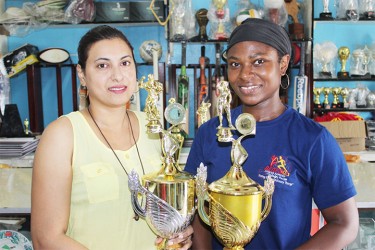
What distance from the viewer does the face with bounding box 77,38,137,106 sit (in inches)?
41.3

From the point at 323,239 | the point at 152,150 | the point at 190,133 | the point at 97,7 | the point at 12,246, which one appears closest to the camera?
the point at 323,239

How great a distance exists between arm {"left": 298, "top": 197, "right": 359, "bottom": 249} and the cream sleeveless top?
43 cm

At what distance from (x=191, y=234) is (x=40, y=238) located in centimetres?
37

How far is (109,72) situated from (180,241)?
0.46 metres

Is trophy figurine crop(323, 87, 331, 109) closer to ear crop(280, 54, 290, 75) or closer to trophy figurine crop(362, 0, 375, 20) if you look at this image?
trophy figurine crop(362, 0, 375, 20)

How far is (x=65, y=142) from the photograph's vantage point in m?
1.02

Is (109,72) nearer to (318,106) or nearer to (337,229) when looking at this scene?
(337,229)

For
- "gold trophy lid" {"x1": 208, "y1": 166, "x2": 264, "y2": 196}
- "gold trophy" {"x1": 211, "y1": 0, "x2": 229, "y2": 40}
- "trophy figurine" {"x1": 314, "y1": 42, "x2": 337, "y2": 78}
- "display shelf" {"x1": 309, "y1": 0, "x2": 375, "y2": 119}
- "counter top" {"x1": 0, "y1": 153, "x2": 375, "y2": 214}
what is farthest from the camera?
"display shelf" {"x1": 309, "y1": 0, "x2": 375, "y2": 119}

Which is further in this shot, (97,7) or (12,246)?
(97,7)

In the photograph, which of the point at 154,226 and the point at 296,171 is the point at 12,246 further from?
the point at 296,171

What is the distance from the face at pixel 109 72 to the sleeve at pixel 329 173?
1.63 ft

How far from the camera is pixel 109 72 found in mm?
1049

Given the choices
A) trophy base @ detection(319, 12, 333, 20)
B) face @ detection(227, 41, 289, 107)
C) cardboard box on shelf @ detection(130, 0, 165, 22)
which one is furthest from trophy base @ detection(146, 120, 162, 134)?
trophy base @ detection(319, 12, 333, 20)

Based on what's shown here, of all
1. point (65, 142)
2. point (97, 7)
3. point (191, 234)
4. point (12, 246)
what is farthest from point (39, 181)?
point (97, 7)
